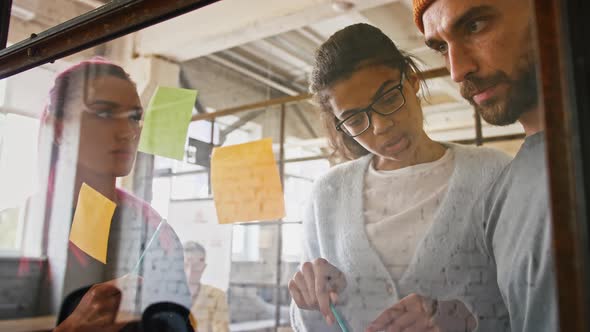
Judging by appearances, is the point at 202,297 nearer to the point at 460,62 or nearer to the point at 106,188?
the point at 106,188

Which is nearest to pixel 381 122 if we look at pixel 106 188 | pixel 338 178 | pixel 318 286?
pixel 338 178

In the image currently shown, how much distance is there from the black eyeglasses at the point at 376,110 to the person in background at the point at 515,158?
0.09 m

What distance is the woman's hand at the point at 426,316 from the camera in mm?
636

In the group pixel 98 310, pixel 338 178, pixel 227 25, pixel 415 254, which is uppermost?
pixel 227 25

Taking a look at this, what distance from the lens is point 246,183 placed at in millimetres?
929

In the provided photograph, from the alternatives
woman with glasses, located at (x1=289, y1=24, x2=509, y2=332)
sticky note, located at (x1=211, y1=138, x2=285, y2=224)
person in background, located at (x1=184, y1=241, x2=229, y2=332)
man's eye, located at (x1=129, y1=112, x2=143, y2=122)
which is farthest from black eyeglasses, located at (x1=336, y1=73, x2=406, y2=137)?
man's eye, located at (x1=129, y1=112, x2=143, y2=122)

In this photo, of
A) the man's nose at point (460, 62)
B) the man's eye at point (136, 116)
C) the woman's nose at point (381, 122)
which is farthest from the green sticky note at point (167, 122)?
the man's nose at point (460, 62)

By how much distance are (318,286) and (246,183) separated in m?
0.26

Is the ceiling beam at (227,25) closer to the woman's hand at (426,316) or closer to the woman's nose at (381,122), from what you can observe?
the woman's nose at (381,122)

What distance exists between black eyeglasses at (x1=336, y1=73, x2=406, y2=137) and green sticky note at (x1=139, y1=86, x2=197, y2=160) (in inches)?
16.0

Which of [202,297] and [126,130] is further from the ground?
[126,130]

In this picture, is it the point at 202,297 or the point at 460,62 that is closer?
the point at 460,62

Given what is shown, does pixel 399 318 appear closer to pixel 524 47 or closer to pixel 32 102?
pixel 524 47

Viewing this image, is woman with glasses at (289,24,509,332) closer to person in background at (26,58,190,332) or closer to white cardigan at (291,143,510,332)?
white cardigan at (291,143,510,332)
